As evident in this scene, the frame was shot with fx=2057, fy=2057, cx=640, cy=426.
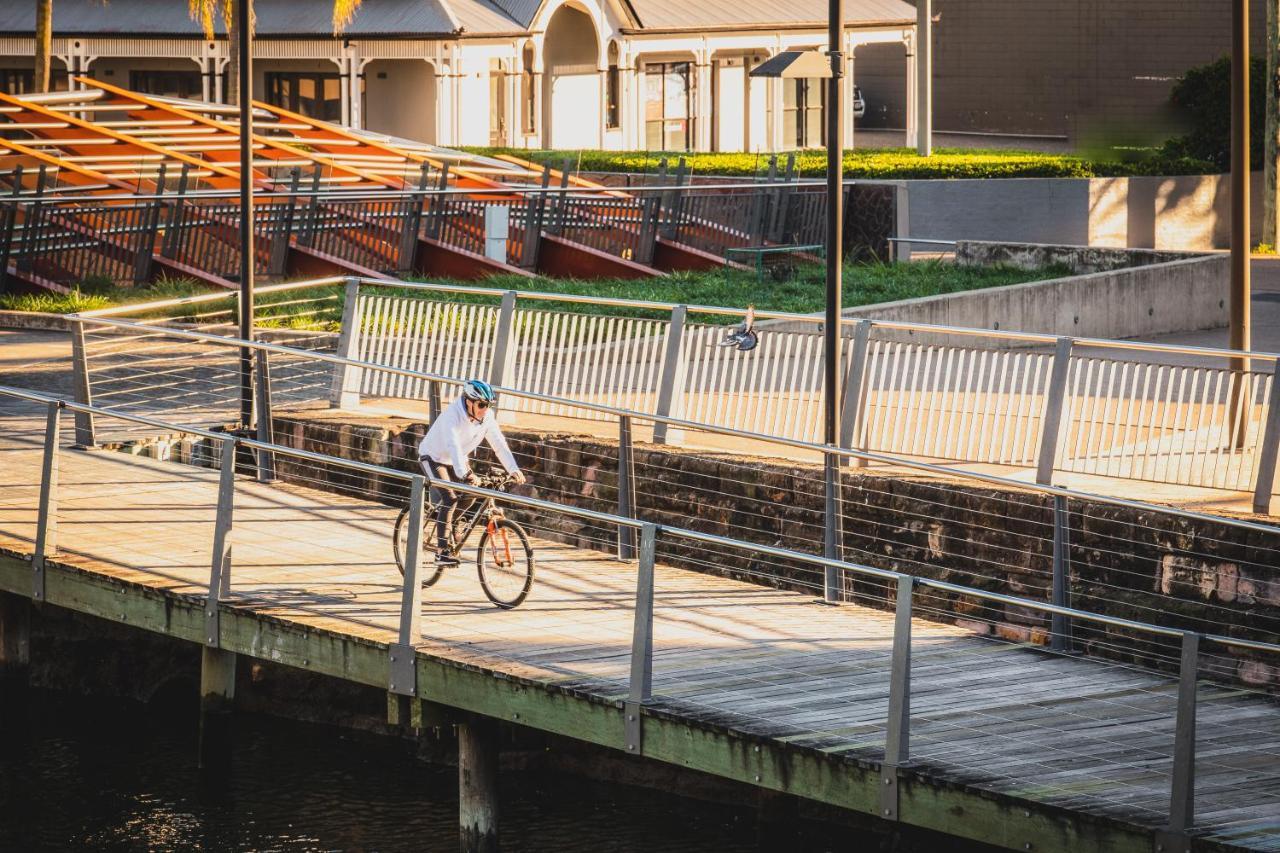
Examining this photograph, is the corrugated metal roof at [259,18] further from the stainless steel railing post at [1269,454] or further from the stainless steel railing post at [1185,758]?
the stainless steel railing post at [1185,758]

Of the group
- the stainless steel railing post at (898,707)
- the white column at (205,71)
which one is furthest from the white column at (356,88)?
the stainless steel railing post at (898,707)

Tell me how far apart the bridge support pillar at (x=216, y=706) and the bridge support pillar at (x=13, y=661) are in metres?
1.93

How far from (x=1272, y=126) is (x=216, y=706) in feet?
89.4

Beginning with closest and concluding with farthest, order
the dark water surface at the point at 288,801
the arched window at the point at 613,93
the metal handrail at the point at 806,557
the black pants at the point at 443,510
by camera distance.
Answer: the metal handrail at the point at 806,557 < the black pants at the point at 443,510 < the dark water surface at the point at 288,801 < the arched window at the point at 613,93

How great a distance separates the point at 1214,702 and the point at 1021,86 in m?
49.5

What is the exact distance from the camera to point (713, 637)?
11.8 metres

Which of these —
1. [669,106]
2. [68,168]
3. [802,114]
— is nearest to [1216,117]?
[669,106]

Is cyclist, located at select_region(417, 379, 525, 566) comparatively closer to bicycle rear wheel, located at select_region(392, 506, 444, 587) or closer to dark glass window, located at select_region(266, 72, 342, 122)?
bicycle rear wheel, located at select_region(392, 506, 444, 587)

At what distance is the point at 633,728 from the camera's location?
10227 millimetres

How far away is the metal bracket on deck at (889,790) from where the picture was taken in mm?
9219

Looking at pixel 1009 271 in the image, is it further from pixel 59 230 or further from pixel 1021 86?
pixel 1021 86

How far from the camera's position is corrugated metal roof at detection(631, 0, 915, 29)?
51.6 m

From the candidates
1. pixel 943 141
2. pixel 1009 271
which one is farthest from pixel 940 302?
pixel 943 141

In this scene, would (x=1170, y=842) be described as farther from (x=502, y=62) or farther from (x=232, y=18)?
(x=502, y=62)
